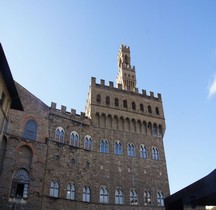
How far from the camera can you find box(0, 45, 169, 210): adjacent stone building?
20.9 meters

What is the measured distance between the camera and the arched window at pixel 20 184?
19.9 metres

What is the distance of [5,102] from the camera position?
15203mm

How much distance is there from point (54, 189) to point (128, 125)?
35.0 feet

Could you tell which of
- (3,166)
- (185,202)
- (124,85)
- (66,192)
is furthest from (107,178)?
(124,85)

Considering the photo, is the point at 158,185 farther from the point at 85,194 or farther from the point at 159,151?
the point at 85,194

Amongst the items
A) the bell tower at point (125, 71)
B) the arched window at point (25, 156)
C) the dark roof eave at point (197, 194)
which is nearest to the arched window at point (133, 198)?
the arched window at point (25, 156)

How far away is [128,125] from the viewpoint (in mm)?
28688

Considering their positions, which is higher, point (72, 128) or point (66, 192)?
point (72, 128)

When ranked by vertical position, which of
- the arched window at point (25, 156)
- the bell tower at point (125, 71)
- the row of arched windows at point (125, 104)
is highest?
the bell tower at point (125, 71)

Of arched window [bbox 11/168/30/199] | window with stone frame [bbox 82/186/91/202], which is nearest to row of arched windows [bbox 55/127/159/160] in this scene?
window with stone frame [bbox 82/186/91/202]

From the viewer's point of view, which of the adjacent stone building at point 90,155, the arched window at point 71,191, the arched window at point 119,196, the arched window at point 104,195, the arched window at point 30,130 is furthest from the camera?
the arched window at point 119,196

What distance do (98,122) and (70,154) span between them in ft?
16.3

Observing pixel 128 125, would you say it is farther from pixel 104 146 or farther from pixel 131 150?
pixel 104 146

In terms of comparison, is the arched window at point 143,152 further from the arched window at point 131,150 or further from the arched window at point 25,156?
the arched window at point 25,156
